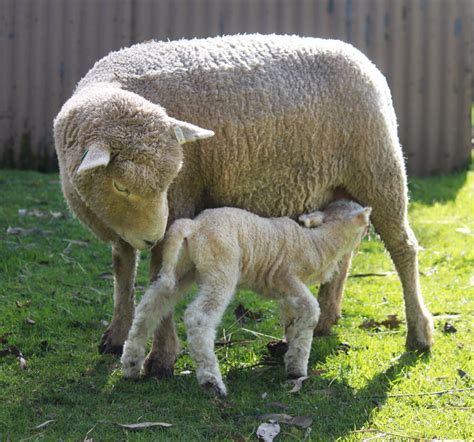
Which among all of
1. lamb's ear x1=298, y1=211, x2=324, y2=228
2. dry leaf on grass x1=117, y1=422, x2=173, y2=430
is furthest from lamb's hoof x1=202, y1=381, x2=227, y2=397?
lamb's ear x1=298, y1=211, x2=324, y2=228

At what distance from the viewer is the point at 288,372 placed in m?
4.51

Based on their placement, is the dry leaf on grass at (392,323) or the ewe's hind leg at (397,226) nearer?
the ewe's hind leg at (397,226)

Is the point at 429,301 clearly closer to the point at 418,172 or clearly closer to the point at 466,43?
the point at 418,172

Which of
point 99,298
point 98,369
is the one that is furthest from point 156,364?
point 99,298

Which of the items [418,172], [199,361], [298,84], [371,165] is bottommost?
[418,172]

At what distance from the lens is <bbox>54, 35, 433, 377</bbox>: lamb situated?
4.12 m

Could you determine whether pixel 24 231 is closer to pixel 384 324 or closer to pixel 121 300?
pixel 121 300

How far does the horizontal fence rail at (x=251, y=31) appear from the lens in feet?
33.8

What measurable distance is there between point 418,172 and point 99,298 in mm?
5752

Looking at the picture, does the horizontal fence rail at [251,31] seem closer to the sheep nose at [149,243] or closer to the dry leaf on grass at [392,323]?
the dry leaf on grass at [392,323]

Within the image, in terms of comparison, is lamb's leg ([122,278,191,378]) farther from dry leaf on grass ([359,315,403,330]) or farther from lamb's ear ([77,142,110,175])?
dry leaf on grass ([359,315,403,330])

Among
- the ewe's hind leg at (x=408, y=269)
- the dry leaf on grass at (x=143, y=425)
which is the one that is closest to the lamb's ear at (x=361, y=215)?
the ewe's hind leg at (x=408, y=269)

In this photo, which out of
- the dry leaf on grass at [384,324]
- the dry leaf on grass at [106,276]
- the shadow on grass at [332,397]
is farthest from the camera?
the dry leaf on grass at [106,276]

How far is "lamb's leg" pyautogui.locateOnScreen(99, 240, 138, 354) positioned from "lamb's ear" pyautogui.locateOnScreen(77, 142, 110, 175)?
1.04 meters
